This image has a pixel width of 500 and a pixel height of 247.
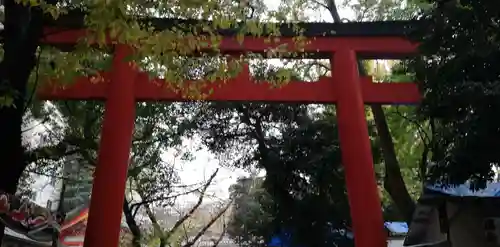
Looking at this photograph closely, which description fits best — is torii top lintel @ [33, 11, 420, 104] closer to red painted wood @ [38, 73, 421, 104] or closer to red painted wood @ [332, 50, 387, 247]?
red painted wood @ [38, 73, 421, 104]

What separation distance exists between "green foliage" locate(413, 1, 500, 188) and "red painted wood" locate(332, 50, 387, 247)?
6.77ft

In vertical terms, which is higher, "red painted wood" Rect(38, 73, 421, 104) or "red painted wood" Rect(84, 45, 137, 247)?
"red painted wood" Rect(38, 73, 421, 104)

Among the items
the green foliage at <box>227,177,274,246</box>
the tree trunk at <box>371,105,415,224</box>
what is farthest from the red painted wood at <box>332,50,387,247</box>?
the green foliage at <box>227,177,274,246</box>

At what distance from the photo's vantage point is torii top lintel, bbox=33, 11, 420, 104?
7.18 m

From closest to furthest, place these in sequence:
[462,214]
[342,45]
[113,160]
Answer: [462,214] < [113,160] < [342,45]

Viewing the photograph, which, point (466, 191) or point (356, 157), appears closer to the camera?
point (466, 191)

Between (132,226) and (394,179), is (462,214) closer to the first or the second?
(394,179)

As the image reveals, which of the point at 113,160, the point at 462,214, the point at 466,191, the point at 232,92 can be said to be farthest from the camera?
the point at 232,92

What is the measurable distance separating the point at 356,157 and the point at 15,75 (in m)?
4.66

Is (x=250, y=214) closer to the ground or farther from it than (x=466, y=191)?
farther from it

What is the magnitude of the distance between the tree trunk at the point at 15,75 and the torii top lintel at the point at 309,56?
3.09 m

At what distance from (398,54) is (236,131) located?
14.3ft

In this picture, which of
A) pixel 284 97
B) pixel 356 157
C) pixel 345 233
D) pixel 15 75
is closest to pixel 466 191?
pixel 356 157

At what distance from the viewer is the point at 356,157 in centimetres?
699
